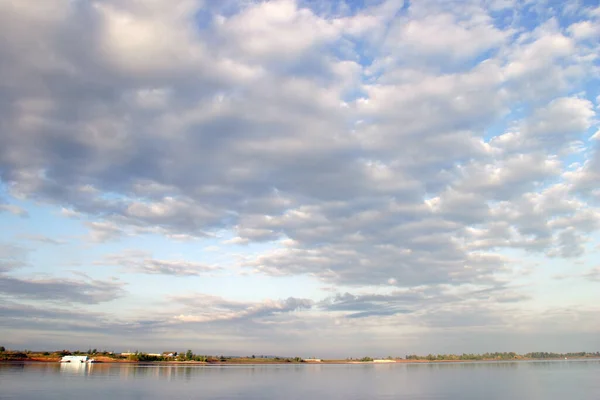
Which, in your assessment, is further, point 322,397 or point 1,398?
point 322,397

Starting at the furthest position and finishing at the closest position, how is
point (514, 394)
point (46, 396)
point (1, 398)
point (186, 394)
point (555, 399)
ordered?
point (514, 394)
point (186, 394)
point (555, 399)
point (46, 396)
point (1, 398)

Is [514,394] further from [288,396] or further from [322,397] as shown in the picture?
[288,396]

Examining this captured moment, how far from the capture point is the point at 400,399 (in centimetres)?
7256

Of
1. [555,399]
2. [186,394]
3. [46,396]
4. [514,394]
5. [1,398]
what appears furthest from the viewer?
[514,394]

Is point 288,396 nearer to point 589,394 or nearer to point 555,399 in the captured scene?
point 555,399

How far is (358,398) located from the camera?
7256 centimetres

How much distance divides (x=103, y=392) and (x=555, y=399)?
2995 inches

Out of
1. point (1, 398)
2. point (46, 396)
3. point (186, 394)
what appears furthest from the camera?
point (186, 394)

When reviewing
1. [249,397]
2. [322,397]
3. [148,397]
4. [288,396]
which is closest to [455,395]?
[322,397]

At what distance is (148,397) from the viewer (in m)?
70.9

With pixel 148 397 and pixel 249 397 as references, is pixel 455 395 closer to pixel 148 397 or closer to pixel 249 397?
→ pixel 249 397

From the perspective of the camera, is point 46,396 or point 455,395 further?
point 455,395

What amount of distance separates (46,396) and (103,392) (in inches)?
446

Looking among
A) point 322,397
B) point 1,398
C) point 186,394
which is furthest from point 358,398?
point 1,398
